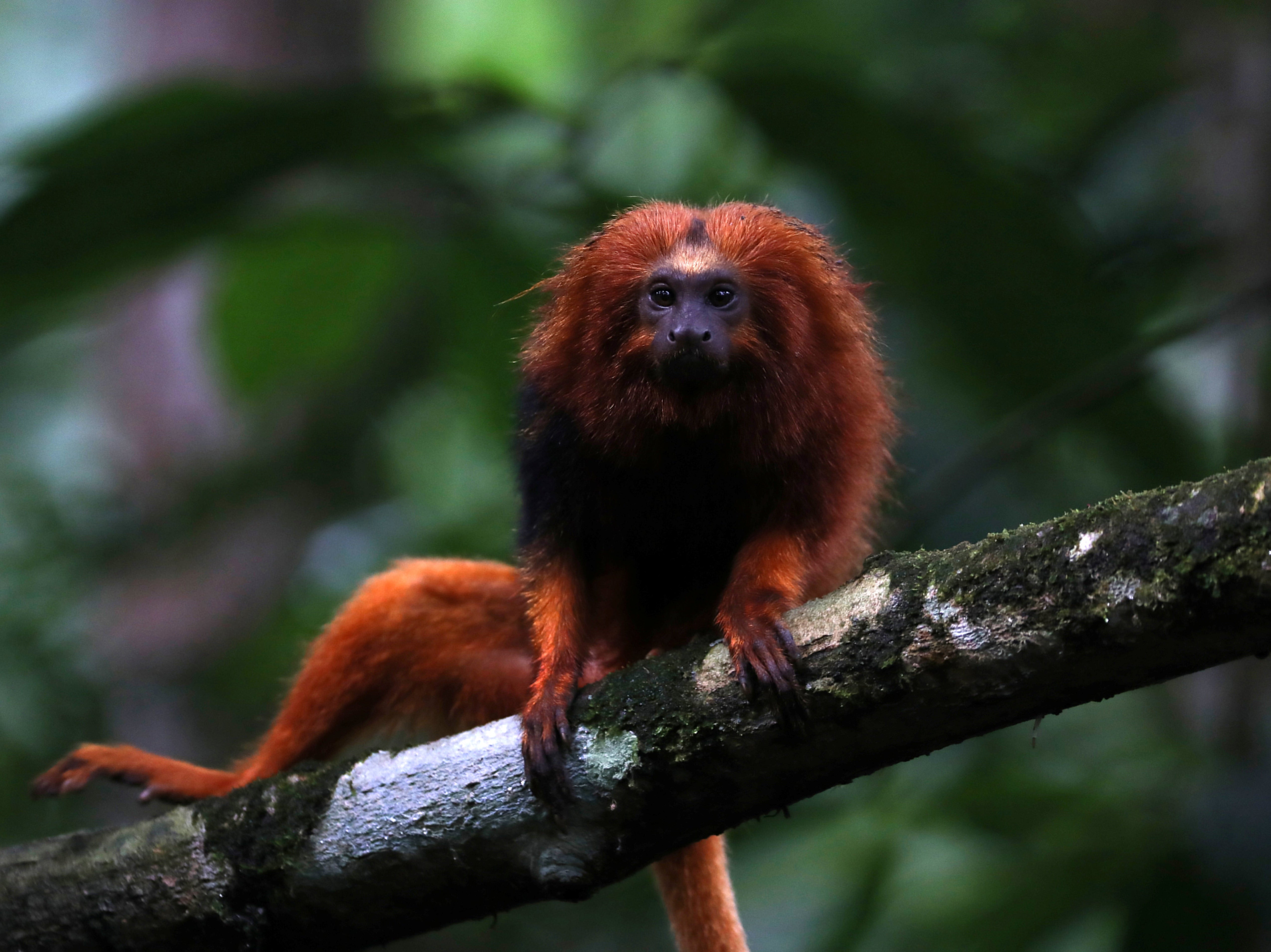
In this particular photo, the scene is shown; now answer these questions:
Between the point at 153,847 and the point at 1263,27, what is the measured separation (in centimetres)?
455

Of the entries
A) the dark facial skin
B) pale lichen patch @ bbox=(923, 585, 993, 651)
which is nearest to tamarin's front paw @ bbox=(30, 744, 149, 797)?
the dark facial skin

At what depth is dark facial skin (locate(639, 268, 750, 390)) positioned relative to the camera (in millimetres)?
2721

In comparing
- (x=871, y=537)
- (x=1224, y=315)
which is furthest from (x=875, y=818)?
(x=1224, y=315)

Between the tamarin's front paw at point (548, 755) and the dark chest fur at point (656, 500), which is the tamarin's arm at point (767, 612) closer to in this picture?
the dark chest fur at point (656, 500)

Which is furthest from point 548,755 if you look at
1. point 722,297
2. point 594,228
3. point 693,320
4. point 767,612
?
point 594,228

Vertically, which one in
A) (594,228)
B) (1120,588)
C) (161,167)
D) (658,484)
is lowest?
(1120,588)

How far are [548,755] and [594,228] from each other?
6.55ft

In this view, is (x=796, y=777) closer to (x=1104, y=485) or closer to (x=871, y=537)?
(x=871, y=537)

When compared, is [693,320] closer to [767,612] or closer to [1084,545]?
[767,612]

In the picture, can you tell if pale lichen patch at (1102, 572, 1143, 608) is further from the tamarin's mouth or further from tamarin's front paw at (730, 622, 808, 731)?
the tamarin's mouth

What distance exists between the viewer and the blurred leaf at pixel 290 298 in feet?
14.6

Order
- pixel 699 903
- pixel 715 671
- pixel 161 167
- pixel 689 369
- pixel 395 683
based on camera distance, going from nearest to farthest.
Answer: pixel 715 671 → pixel 689 369 → pixel 699 903 → pixel 395 683 → pixel 161 167

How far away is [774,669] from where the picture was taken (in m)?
2.05

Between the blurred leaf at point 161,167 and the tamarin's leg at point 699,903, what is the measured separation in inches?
85.8
